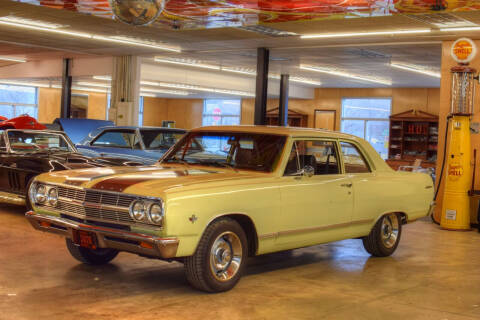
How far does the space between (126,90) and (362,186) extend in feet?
44.5

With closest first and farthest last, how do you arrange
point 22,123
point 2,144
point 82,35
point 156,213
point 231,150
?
point 156,213
point 231,150
point 2,144
point 22,123
point 82,35

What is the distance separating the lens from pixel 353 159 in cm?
666

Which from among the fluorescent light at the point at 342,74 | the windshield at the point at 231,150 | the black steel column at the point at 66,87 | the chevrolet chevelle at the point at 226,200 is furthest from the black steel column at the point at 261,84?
the windshield at the point at 231,150

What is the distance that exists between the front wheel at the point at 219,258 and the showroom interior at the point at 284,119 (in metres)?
0.12

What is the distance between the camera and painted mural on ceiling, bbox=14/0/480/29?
380 inches

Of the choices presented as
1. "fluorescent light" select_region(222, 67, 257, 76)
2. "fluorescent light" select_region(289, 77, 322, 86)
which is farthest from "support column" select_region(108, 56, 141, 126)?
"fluorescent light" select_region(289, 77, 322, 86)

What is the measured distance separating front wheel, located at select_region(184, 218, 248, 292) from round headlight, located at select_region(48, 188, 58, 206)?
4.32 feet

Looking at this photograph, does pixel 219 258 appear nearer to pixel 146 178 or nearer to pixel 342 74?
pixel 146 178

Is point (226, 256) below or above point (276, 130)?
below

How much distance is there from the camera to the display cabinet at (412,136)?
25.6 metres

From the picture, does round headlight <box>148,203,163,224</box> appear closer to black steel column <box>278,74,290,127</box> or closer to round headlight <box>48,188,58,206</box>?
round headlight <box>48,188,58,206</box>

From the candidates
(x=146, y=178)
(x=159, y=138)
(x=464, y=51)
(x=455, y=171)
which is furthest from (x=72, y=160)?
(x=464, y=51)

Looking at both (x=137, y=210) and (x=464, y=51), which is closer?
(x=137, y=210)

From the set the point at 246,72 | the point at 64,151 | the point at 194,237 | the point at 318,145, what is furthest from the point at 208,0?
the point at 246,72
